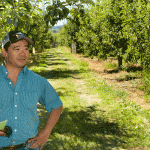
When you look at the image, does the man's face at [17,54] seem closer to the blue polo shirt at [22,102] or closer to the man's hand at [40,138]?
the blue polo shirt at [22,102]

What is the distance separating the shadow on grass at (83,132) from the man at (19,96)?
127 inches

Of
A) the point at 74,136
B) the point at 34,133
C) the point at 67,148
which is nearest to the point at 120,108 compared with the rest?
the point at 74,136

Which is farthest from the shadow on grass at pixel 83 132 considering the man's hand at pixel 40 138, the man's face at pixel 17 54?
the man's face at pixel 17 54

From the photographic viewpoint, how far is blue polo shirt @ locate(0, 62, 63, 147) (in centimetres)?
163

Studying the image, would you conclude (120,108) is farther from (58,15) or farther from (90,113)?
(58,15)

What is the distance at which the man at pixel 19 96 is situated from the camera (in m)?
1.63

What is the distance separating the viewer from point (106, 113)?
682 centimetres

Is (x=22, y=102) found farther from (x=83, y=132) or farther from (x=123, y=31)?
(x=123, y=31)

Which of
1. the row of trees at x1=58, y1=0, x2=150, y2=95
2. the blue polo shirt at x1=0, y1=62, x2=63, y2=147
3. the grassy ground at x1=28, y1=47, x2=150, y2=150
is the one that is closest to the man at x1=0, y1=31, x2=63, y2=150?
the blue polo shirt at x1=0, y1=62, x2=63, y2=147

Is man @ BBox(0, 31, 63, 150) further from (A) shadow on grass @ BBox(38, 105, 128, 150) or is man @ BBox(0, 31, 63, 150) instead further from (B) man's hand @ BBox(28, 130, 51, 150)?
(A) shadow on grass @ BBox(38, 105, 128, 150)

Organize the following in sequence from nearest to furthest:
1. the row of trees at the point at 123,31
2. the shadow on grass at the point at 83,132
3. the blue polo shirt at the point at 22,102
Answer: the blue polo shirt at the point at 22,102 < the shadow on grass at the point at 83,132 < the row of trees at the point at 123,31

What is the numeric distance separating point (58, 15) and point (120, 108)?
5398 millimetres

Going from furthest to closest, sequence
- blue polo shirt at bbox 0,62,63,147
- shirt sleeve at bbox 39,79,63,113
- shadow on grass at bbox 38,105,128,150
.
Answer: shadow on grass at bbox 38,105,128,150 < shirt sleeve at bbox 39,79,63,113 < blue polo shirt at bbox 0,62,63,147

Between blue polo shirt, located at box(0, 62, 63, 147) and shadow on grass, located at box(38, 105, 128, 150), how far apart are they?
3.26m
